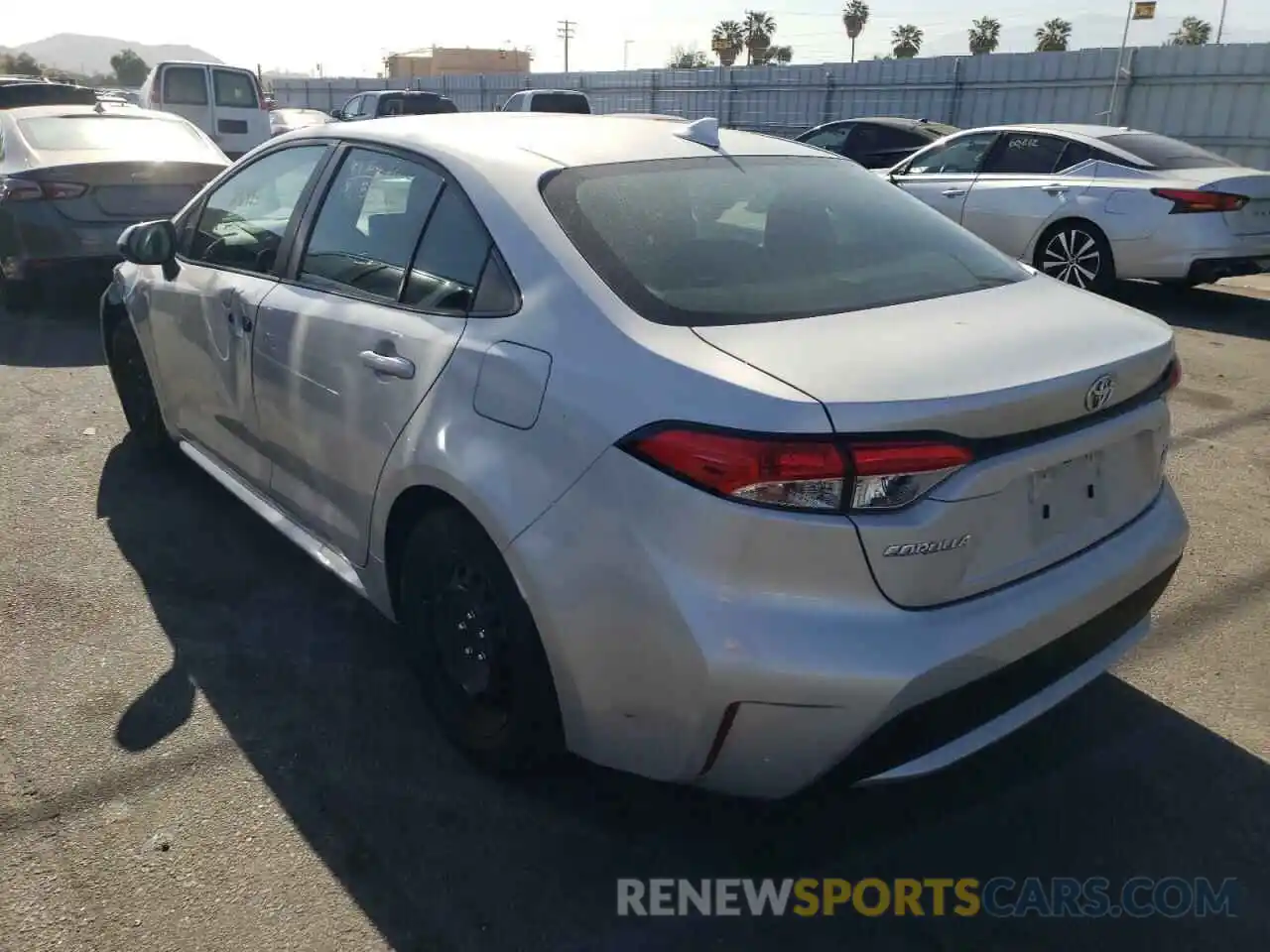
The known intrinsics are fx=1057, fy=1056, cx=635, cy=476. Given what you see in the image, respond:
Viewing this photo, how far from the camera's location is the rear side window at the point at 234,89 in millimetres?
16781

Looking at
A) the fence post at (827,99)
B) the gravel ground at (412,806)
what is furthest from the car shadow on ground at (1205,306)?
the fence post at (827,99)

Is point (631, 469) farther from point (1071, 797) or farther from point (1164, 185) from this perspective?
point (1164, 185)

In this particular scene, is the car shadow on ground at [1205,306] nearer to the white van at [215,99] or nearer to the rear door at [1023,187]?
the rear door at [1023,187]

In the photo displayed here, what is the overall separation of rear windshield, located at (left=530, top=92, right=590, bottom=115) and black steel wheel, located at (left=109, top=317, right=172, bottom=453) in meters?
15.3

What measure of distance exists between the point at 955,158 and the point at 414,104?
1286 cm

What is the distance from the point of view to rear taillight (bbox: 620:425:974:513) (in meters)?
1.98

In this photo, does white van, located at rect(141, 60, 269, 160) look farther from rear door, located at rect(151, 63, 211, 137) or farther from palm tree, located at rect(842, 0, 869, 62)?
palm tree, located at rect(842, 0, 869, 62)

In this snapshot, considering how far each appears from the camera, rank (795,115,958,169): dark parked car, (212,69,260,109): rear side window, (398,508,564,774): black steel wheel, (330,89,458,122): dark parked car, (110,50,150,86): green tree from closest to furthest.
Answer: (398,508,564,774): black steel wheel → (795,115,958,169): dark parked car → (212,69,260,109): rear side window → (330,89,458,122): dark parked car → (110,50,150,86): green tree

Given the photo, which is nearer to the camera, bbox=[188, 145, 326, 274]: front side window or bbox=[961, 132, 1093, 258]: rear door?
bbox=[188, 145, 326, 274]: front side window

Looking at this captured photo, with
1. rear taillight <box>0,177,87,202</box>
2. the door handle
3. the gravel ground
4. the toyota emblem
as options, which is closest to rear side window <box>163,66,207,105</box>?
rear taillight <box>0,177,87,202</box>

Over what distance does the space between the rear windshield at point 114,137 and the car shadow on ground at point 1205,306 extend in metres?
7.46

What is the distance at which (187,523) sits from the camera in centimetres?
434

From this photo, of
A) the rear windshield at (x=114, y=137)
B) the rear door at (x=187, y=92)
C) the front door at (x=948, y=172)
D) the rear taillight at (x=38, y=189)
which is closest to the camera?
the rear taillight at (x=38, y=189)

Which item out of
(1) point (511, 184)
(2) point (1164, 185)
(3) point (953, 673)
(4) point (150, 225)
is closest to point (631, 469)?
(3) point (953, 673)
